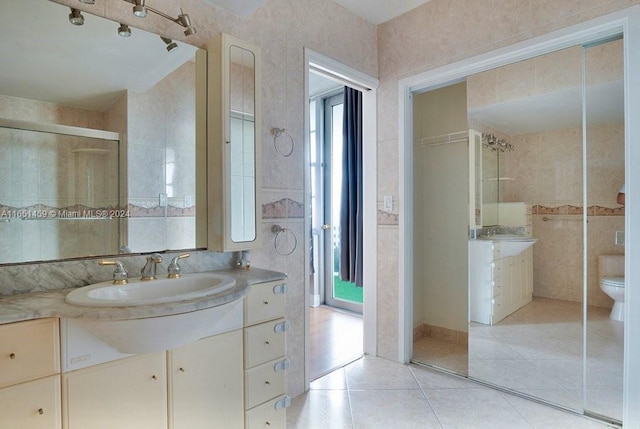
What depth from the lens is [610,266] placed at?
191cm

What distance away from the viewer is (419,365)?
266 cm

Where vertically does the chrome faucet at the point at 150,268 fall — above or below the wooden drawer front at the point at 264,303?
above

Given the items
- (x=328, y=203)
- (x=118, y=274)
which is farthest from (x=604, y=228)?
(x=328, y=203)

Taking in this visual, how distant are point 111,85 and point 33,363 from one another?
1.17 m

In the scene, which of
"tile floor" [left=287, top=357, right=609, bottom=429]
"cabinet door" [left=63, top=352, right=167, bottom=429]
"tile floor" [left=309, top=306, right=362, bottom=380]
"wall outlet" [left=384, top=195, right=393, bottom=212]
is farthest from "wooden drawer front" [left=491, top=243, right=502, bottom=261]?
"cabinet door" [left=63, top=352, right=167, bottom=429]

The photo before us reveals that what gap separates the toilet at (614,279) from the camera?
1854 millimetres

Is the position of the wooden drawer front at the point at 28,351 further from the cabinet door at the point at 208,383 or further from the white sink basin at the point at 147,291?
the cabinet door at the point at 208,383

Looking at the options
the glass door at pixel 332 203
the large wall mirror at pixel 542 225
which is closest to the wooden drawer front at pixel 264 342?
the large wall mirror at pixel 542 225

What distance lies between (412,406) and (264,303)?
120 cm

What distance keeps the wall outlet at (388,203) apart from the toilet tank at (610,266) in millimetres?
1330

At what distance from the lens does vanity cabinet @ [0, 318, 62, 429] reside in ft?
3.36

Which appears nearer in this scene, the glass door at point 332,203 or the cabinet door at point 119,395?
the cabinet door at point 119,395

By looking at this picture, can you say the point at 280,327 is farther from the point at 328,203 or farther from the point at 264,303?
the point at 328,203

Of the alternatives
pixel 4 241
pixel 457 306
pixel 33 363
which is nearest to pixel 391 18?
pixel 457 306
